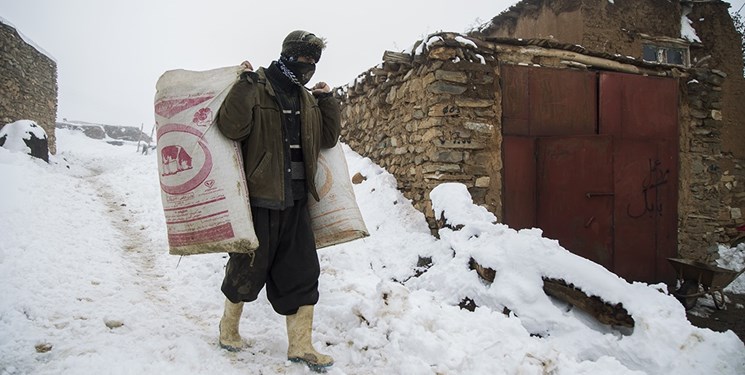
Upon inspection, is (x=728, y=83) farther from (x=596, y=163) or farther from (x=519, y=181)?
(x=519, y=181)

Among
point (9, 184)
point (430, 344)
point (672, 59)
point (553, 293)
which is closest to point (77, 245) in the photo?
point (9, 184)

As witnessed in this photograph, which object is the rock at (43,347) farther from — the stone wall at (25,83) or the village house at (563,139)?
the stone wall at (25,83)

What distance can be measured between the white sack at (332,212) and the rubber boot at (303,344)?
44 centimetres

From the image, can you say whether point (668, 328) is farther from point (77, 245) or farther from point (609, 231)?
point (77, 245)

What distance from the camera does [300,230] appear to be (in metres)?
2.24

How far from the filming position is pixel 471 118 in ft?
14.7

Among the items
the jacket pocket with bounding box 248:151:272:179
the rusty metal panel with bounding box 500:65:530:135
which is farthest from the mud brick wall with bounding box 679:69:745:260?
the jacket pocket with bounding box 248:151:272:179

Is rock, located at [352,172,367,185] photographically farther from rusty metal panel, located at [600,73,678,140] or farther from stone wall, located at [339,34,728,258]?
rusty metal panel, located at [600,73,678,140]

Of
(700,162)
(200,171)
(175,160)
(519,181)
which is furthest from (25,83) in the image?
(700,162)

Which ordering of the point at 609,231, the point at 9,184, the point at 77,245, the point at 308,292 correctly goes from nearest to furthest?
the point at 308,292 → the point at 77,245 → the point at 609,231 → the point at 9,184

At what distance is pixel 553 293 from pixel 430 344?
1.37 metres

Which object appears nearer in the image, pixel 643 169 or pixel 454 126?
pixel 454 126

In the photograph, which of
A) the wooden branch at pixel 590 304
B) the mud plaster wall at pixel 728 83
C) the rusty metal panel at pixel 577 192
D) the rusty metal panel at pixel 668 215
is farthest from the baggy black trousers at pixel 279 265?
the mud plaster wall at pixel 728 83

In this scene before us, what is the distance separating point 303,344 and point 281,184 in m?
0.85
